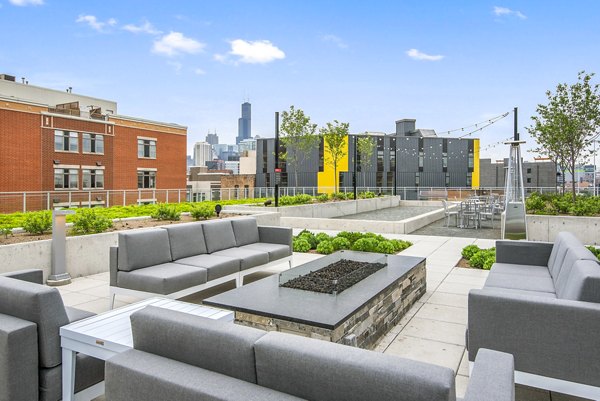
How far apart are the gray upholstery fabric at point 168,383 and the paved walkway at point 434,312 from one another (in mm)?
2158

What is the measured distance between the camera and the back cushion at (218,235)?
638 cm

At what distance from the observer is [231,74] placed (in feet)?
121

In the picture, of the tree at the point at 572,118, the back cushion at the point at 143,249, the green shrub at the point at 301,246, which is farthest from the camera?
the tree at the point at 572,118

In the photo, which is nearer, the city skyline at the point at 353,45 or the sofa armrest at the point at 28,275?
the sofa armrest at the point at 28,275

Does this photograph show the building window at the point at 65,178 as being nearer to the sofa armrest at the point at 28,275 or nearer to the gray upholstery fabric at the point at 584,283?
the sofa armrest at the point at 28,275

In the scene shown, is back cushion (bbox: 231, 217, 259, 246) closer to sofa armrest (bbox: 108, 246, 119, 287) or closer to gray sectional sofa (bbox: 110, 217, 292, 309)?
gray sectional sofa (bbox: 110, 217, 292, 309)

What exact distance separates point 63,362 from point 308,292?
2210 mm

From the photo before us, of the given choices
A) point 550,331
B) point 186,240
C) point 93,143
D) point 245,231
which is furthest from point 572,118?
point 93,143

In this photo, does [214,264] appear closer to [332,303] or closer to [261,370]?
[332,303]

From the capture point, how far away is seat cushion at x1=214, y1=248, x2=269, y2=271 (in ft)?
19.8

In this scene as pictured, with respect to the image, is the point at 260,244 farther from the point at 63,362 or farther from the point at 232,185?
the point at 232,185

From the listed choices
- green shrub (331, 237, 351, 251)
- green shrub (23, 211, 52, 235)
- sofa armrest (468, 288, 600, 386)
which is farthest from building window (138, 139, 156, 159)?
sofa armrest (468, 288, 600, 386)

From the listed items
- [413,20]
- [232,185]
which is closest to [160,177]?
[232,185]

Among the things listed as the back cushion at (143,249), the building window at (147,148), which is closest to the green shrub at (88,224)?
the back cushion at (143,249)
